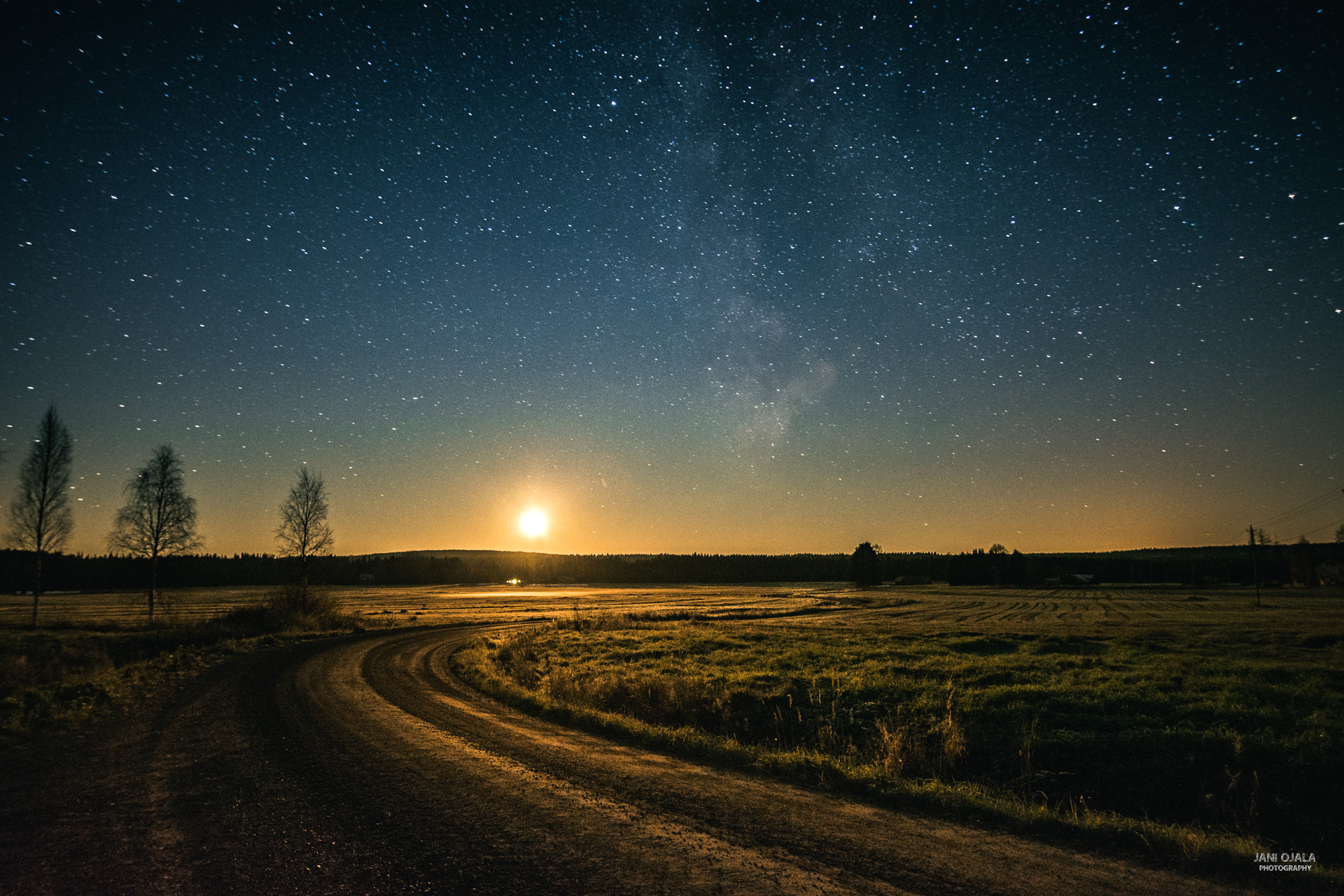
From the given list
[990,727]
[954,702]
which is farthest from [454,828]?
[954,702]

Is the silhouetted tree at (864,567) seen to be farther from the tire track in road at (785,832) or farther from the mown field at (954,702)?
the tire track in road at (785,832)

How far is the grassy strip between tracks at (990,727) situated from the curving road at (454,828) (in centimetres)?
103

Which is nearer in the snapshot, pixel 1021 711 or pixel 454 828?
pixel 454 828

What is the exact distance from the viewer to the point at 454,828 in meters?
6.96

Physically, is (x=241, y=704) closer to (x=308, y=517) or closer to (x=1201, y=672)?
(x=1201, y=672)

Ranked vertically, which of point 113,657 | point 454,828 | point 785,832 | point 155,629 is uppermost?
point 454,828

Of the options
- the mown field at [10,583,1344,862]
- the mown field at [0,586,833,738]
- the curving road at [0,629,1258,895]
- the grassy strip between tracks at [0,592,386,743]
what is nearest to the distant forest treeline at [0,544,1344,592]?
the mown field at [0,586,833,738]

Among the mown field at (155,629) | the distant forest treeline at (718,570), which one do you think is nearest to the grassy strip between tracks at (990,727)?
the mown field at (155,629)

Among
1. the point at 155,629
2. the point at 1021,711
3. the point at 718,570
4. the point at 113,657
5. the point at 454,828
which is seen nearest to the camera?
the point at 454,828

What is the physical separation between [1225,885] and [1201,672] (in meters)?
21.0

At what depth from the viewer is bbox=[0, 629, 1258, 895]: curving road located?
5689 mm

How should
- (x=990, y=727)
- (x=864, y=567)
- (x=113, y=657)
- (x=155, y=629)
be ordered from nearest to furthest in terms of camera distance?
(x=990, y=727) → (x=113, y=657) → (x=155, y=629) → (x=864, y=567)

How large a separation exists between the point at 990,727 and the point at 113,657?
33209 millimetres

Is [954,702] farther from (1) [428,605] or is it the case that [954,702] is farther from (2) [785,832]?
(1) [428,605]
